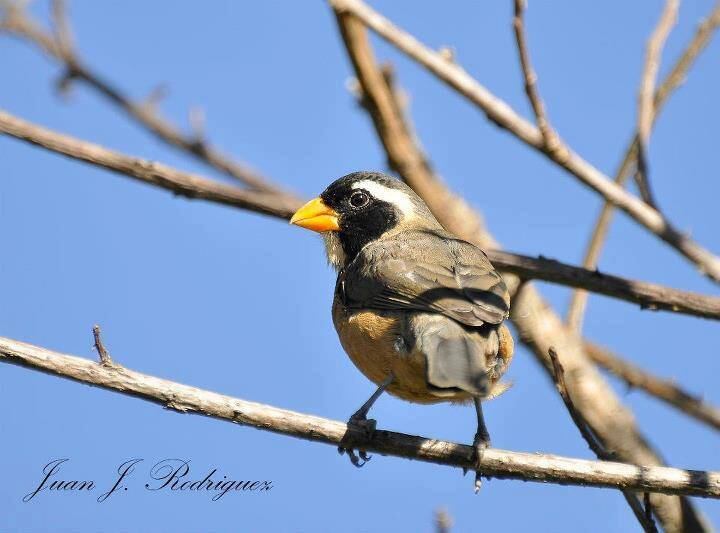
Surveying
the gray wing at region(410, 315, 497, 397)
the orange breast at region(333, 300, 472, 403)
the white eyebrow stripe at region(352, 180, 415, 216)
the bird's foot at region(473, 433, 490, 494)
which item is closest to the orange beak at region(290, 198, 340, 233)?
the white eyebrow stripe at region(352, 180, 415, 216)

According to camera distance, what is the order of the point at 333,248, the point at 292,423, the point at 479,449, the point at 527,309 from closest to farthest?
the point at 292,423 < the point at 479,449 < the point at 527,309 < the point at 333,248

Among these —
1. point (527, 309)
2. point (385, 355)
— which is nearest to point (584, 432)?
point (385, 355)

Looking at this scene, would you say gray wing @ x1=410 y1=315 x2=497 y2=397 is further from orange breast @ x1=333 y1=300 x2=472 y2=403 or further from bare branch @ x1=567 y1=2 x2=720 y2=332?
bare branch @ x1=567 y1=2 x2=720 y2=332

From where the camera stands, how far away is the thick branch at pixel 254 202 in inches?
215

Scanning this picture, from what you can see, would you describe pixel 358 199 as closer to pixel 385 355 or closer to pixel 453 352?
pixel 385 355

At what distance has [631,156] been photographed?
670cm

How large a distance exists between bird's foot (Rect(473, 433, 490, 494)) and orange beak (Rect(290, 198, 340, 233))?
2045mm

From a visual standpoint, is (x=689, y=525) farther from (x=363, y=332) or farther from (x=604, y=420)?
(x=363, y=332)

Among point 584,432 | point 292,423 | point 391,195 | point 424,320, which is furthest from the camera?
point 391,195

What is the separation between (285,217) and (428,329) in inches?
61.4

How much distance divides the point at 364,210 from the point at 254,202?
100 centimetres

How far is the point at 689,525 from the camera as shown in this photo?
5871mm

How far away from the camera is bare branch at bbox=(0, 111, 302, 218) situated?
593 cm

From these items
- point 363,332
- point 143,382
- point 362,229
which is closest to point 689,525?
point 363,332
